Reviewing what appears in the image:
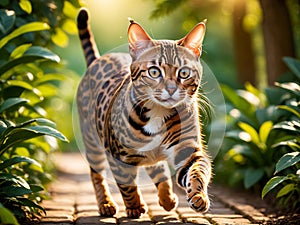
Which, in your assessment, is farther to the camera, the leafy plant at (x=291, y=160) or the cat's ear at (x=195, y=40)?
the leafy plant at (x=291, y=160)

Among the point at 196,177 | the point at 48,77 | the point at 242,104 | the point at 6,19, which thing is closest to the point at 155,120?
the point at 196,177

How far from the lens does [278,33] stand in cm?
793

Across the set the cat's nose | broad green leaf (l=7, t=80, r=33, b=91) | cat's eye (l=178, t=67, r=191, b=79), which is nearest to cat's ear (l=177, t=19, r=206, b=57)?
cat's eye (l=178, t=67, r=191, b=79)

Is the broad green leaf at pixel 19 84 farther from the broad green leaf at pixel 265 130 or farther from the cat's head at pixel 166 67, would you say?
the broad green leaf at pixel 265 130

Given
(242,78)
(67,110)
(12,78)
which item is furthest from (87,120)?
(67,110)

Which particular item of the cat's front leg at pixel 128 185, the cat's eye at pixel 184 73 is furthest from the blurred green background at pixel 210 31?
the cat's front leg at pixel 128 185

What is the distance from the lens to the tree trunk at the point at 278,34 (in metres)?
A: 7.87

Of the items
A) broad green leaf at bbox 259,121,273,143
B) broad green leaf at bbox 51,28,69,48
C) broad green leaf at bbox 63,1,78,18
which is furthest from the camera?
broad green leaf at bbox 51,28,69,48

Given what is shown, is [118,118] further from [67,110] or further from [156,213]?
[67,110]

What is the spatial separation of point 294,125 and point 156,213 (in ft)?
4.68

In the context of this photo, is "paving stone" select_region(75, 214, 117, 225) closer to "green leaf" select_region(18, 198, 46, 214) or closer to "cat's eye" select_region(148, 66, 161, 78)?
"green leaf" select_region(18, 198, 46, 214)

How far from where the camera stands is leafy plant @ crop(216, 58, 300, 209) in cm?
587

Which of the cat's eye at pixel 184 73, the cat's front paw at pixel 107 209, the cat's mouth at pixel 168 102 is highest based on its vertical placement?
the cat's eye at pixel 184 73

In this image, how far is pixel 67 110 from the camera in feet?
53.2
